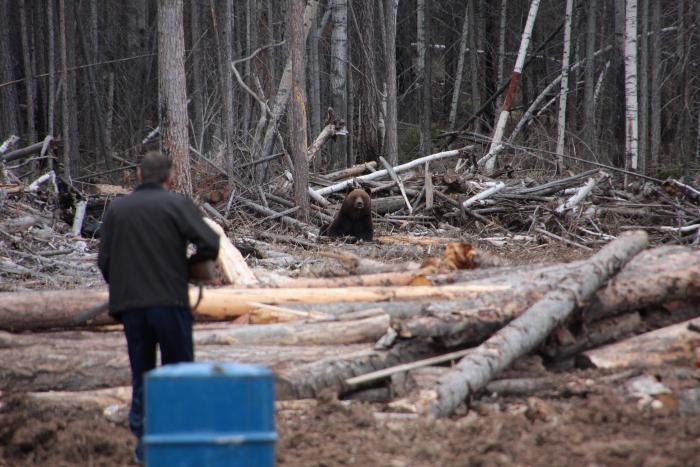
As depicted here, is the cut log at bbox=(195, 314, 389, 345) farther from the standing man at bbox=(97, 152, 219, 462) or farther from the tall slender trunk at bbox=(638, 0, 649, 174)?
the tall slender trunk at bbox=(638, 0, 649, 174)

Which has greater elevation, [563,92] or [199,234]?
[563,92]

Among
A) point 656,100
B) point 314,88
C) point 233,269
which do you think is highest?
point 314,88

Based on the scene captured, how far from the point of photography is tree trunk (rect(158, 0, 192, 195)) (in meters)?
13.1

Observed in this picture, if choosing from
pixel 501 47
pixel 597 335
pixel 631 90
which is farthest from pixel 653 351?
pixel 501 47

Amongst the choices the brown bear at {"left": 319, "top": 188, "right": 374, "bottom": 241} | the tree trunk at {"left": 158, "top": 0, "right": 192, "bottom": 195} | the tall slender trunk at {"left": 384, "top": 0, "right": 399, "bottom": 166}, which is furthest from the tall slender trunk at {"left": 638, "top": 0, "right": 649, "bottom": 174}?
the tree trunk at {"left": 158, "top": 0, "right": 192, "bottom": 195}

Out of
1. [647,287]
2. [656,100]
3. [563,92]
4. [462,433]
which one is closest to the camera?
[462,433]

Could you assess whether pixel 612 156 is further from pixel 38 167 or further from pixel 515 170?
pixel 38 167

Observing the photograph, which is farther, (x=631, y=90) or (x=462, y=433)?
(x=631, y=90)

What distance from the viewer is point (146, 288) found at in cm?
538

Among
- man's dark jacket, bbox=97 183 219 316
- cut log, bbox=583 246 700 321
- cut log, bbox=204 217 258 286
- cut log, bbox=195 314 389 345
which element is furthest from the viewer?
cut log, bbox=204 217 258 286

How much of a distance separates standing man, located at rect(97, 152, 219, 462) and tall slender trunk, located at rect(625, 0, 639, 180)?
15.4m

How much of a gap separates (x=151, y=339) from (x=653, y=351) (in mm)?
4082

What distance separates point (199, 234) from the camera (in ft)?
17.7

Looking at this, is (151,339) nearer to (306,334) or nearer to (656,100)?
(306,334)
